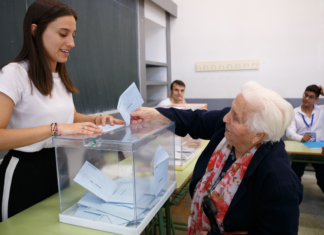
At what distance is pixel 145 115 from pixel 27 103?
0.59 meters

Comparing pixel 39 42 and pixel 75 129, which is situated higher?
pixel 39 42

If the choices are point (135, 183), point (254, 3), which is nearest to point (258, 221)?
point (135, 183)

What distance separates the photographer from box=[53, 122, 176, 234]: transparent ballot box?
906mm

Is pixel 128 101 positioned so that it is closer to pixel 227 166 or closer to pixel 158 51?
pixel 227 166

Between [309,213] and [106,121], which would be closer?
[106,121]

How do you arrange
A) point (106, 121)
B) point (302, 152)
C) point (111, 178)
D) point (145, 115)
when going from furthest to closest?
1. point (302, 152)
2. point (145, 115)
3. point (106, 121)
4. point (111, 178)

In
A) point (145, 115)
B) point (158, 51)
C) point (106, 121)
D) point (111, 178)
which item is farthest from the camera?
point (158, 51)

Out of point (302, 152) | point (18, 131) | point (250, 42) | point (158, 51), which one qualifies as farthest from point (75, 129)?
point (250, 42)

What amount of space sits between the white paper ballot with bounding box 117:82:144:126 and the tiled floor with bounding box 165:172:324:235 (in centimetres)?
166

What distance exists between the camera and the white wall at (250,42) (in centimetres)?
391

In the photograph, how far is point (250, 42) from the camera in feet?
13.7

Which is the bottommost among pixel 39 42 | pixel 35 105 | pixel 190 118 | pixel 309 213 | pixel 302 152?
pixel 309 213

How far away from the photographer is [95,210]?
3.24 ft

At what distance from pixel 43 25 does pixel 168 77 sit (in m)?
3.62
